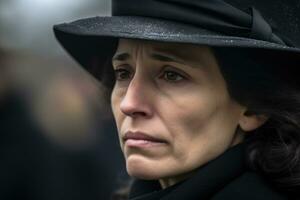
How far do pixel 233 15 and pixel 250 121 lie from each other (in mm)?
403

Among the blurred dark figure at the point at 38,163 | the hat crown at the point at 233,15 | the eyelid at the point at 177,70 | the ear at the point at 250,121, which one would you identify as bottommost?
the blurred dark figure at the point at 38,163

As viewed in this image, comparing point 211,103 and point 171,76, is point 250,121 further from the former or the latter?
point 171,76

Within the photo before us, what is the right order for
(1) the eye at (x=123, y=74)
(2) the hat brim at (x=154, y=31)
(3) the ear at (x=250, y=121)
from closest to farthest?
(2) the hat brim at (x=154, y=31) < (3) the ear at (x=250, y=121) < (1) the eye at (x=123, y=74)

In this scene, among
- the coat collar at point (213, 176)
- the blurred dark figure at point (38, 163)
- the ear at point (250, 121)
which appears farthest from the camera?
the blurred dark figure at point (38, 163)

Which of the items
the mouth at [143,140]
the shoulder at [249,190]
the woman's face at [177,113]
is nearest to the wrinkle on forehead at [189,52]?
the woman's face at [177,113]

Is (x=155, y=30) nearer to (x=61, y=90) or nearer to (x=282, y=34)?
(x=282, y=34)

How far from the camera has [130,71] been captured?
298cm

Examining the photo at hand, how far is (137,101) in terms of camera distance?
9.09 feet

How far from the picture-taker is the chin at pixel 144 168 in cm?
279

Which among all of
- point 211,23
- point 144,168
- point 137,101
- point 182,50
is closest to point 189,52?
point 182,50

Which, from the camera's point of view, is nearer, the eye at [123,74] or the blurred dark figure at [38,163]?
the eye at [123,74]

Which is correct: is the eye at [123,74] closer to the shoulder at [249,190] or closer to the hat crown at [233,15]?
the hat crown at [233,15]

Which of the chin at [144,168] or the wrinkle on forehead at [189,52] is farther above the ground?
the wrinkle on forehead at [189,52]

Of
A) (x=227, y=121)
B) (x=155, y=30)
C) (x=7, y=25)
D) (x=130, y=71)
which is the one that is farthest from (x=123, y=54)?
(x=7, y=25)
